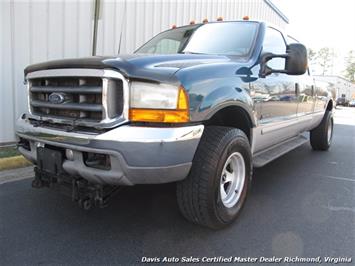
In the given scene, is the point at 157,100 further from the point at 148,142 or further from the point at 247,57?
the point at 247,57

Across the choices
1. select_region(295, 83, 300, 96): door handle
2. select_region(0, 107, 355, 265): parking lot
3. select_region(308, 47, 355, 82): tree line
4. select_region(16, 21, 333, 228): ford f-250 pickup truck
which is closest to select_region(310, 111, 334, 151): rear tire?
select_region(295, 83, 300, 96): door handle

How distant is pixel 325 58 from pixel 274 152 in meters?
101

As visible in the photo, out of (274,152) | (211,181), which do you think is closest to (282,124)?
(274,152)

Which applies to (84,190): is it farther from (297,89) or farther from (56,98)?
(297,89)

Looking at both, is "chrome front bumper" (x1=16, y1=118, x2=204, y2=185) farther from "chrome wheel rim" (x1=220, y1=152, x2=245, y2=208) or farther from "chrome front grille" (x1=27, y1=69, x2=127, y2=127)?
"chrome wheel rim" (x1=220, y1=152, x2=245, y2=208)

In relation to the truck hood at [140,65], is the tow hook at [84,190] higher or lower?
lower

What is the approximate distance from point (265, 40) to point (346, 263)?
231 cm

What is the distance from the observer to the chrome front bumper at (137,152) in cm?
227

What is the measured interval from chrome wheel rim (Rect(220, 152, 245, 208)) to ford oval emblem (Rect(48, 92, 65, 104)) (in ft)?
4.92

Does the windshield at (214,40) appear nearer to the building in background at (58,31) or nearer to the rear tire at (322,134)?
the building in background at (58,31)

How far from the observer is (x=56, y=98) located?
2689 millimetres

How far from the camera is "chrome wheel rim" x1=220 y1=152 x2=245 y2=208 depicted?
310cm

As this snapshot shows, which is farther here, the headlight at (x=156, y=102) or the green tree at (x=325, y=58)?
the green tree at (x=325, y=58)

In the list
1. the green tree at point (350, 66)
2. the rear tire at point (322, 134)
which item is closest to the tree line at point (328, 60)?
the green tree at point (350, 66)
